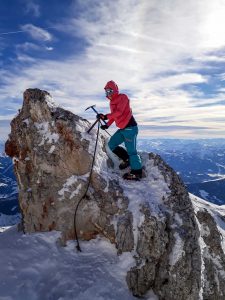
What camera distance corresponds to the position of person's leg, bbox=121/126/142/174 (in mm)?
17125

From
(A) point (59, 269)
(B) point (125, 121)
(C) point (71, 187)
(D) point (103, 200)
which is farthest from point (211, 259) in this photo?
(A) point (59, 269)

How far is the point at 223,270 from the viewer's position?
17.8 m

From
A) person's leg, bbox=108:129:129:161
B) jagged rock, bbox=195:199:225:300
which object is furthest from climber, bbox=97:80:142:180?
jagged rock, bbox=195:199:225:300

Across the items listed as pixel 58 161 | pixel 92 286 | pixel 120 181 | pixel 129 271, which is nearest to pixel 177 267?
pixel 129 271

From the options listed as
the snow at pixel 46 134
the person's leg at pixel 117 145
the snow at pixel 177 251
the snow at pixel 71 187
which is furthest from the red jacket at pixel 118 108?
the snow at pixel 177 251

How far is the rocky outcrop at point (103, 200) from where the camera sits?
46.3 feet

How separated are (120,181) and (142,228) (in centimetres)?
306

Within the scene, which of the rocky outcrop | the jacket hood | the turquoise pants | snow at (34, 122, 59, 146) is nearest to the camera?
the rocky outcrop

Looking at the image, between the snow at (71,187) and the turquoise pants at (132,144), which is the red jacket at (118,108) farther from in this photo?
the snow at (71,187)

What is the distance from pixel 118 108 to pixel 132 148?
216 cm

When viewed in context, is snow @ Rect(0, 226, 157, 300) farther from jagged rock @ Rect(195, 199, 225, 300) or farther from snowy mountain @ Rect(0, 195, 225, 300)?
jagged rock @ Rect(195, 199, 225, 300)

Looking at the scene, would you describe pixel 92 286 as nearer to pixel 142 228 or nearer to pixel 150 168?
pixel 142 228

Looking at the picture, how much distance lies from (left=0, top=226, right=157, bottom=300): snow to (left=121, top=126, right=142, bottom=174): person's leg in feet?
13.7

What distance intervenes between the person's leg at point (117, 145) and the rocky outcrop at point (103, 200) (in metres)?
0.37
